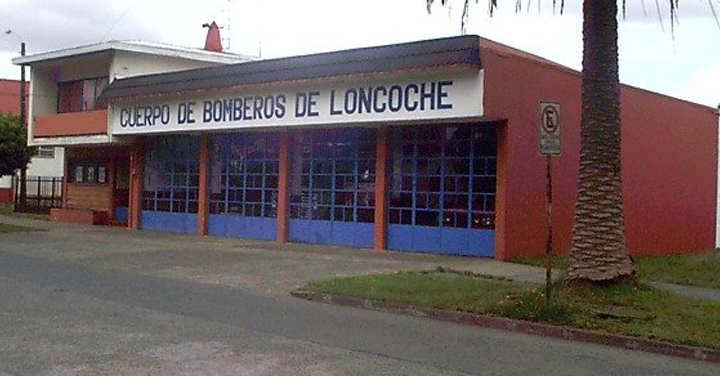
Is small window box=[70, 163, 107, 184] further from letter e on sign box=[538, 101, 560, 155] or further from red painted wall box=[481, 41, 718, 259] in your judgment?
letter e on sign box=[538, 101, 560, 155]

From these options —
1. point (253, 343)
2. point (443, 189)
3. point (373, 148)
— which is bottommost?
point (253, 343)

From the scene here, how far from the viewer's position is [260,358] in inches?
344

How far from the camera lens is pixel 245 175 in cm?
2577

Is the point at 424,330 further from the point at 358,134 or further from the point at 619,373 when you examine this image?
the point at 358,134

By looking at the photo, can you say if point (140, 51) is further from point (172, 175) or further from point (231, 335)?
point (231, 335)

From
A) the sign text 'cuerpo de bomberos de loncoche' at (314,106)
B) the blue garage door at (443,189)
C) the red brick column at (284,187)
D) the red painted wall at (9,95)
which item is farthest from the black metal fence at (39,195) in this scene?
the blue garage door at (443,189)

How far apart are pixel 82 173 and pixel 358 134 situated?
15070 mm

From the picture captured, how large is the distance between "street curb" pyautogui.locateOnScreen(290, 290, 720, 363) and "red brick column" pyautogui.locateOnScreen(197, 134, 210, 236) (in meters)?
13.4

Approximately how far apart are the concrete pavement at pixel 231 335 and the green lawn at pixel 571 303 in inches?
23.3

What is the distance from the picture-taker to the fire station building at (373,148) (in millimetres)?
19438

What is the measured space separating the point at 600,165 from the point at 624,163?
1100 centimetres

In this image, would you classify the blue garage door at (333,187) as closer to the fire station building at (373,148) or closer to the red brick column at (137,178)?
the fire station building at (373,148)

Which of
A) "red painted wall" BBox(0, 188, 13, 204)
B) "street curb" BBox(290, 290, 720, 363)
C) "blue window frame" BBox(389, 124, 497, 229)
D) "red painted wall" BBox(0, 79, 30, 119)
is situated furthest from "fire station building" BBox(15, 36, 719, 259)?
"red painted wall" BBox(0, 79, 30, 119)

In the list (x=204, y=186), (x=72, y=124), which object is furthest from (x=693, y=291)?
(x=72, y=124)
